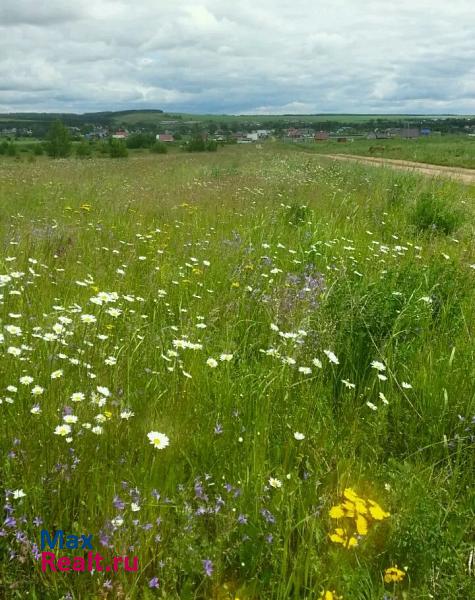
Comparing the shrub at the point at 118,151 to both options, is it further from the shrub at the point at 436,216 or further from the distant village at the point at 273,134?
the shrub at the point at 436,216

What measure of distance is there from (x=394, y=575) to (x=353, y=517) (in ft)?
0.83

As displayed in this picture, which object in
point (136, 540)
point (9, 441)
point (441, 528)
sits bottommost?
point (441, 528)

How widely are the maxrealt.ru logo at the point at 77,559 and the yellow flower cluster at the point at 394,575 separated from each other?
2.93 feet

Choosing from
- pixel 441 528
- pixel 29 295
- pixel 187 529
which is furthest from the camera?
pixel 29 295

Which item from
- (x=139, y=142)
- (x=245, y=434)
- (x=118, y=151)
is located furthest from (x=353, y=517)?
(x=139, y=142)

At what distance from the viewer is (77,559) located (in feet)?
5.59

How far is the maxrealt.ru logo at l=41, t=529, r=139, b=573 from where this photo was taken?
1678mm

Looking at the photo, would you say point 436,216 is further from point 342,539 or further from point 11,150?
point 11,150

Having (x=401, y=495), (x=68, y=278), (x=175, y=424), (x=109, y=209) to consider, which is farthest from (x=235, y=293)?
(x=109, y=209)

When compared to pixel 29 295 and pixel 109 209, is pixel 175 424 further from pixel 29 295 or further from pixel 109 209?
pixel 109 209

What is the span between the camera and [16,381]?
2408 millimetres

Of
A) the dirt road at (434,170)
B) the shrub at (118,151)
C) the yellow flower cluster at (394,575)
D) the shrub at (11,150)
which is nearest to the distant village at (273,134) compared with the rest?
the shrub at (118,151)

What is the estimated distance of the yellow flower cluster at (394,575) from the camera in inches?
67.7

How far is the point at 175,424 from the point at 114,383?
40cm
